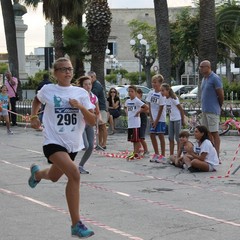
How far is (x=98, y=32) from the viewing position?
26922 millimetres

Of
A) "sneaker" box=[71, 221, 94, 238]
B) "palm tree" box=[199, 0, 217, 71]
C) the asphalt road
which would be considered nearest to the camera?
"sneaker" box=[71, 221, 94, 238]

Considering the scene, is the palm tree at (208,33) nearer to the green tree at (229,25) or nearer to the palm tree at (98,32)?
the palm tree at (98,32)

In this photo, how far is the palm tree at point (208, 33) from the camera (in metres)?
22.7

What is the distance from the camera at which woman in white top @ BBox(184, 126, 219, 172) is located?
1173cm

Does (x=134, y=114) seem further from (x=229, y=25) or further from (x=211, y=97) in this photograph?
(x=229, y=25)

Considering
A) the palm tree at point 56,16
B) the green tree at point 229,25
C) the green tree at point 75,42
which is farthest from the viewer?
the green tree at point 229,25

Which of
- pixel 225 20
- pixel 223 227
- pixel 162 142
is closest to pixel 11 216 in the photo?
pixel 223 227

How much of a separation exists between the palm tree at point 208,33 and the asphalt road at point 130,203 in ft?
31.1

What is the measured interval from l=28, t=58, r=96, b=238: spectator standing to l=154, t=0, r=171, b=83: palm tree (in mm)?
16652

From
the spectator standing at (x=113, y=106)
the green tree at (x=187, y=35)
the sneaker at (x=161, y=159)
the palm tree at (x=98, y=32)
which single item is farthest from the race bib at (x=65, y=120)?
the green tree at (x=187, y=35)

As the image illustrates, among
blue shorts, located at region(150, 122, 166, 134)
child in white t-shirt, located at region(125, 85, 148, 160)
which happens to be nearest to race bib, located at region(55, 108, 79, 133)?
blue shorts, located at region(150, 122, 166, 134)

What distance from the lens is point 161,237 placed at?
686cm

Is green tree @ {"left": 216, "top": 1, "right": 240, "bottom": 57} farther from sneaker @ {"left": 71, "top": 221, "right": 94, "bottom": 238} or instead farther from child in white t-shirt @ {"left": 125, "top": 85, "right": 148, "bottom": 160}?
Answer: sneaker @ {"left": 71, "top": 221, "right": 94, "bottom": 238}

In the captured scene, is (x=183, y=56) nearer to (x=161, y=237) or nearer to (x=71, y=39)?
Result: (x=71, y=39)
